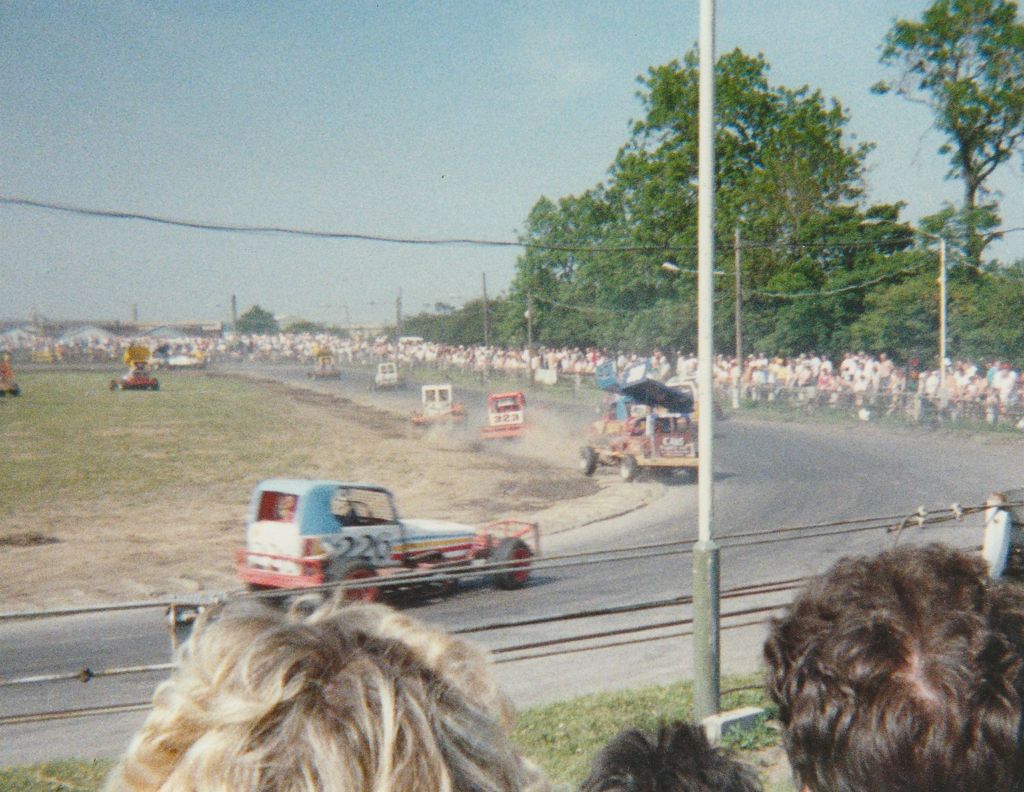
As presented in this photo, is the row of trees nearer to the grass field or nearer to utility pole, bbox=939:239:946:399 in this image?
utility pole, bbox=939:239:946:399

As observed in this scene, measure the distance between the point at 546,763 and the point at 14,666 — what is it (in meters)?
6.56

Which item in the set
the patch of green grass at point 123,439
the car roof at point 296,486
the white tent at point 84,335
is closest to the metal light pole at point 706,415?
the car roof at point 296,486

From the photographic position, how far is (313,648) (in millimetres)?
1090

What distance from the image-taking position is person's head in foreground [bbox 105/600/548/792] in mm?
1015

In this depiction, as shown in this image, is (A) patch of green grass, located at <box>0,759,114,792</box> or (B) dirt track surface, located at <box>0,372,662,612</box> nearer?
(A) patch of green grass, located at <box>0,759,114,792</box>

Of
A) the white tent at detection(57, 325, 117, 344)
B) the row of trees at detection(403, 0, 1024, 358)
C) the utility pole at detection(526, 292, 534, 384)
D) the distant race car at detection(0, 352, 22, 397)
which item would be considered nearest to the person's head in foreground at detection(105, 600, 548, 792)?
the row of trees at detection(403, 0, 1024, 358)

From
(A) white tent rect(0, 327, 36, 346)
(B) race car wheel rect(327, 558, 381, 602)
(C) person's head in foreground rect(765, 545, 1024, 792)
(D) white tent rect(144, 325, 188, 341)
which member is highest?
(D) white tent rect(144, 325, 188, 341)

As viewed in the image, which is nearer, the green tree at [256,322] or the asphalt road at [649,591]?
the asphalt road at [649,591]

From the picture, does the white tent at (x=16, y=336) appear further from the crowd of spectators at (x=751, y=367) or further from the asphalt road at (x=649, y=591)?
the asphalt road at (x=649, y=591)

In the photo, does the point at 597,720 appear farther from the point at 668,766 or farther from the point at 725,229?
the point at 725,229

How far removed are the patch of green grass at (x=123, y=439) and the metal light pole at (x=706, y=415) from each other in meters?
14.7

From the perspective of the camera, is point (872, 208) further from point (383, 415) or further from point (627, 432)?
point (383, 415)

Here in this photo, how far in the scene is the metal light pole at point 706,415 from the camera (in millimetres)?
6316

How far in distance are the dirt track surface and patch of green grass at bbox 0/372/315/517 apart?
51cm
